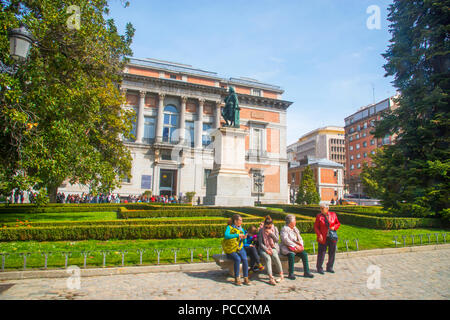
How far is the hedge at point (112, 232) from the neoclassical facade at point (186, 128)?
1021 inches

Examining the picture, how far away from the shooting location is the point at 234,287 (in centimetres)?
486

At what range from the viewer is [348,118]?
77.4 metres

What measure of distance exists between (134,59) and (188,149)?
1642cm

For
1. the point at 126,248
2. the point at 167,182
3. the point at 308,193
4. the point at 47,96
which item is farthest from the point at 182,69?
the point at 126,248

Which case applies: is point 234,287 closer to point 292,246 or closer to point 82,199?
point 292,246

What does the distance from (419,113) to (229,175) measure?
1154 centimetres

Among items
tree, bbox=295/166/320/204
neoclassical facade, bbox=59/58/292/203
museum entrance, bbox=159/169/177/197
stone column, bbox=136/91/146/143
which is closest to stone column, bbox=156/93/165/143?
neoclassical facade, bbox=59/58/292/203

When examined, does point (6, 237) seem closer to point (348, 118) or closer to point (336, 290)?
point (336, 290)

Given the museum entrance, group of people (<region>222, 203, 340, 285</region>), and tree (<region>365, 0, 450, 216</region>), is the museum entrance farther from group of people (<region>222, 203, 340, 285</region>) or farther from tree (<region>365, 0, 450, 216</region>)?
group of people (<region>222, 203, 340, 285</region>)

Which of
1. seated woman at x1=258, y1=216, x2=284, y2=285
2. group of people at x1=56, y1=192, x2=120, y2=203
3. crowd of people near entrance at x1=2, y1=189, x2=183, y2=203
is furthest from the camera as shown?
crowd of people near entrance at x1=2, y1=189, x2=183, y2=203

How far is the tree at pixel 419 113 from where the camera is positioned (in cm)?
1293

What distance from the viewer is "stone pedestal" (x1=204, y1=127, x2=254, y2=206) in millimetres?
17984

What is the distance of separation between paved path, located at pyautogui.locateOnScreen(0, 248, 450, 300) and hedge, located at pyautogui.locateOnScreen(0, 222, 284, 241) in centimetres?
336

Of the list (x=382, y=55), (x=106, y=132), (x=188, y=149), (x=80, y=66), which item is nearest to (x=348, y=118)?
(x=188, y=149)
